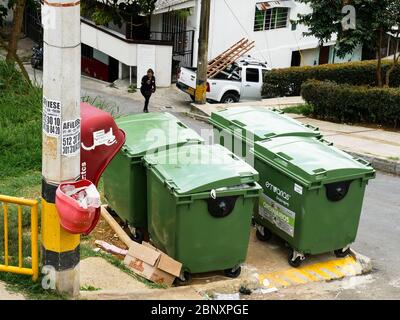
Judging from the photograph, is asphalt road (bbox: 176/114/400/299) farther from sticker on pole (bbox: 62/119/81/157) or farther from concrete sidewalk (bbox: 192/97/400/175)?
sticker on pole (bbox: 62/119/81/157)

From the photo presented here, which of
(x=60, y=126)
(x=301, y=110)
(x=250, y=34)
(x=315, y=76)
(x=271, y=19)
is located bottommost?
(x=301, y=110)

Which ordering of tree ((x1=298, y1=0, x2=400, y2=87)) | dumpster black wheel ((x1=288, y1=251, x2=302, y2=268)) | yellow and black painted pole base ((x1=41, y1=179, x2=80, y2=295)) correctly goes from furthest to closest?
1. tree ((x1=298, y1=0, x2=400, y2=87))
2. dumpster black wheel ((x1=288, y1=251, x2=302, y2=268))
3. yellow and black painted pole base ((x1=41, y1=179, x2=80, y2=295))

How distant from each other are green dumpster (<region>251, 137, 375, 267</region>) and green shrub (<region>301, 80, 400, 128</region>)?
332 inches

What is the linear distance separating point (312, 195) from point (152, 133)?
7.68 ft

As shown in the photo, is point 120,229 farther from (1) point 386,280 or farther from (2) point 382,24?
(2) point 382,24

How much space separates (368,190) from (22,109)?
264 inches

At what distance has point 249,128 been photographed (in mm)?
9258

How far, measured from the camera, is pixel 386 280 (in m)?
7.97

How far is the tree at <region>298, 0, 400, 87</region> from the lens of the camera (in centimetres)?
1717

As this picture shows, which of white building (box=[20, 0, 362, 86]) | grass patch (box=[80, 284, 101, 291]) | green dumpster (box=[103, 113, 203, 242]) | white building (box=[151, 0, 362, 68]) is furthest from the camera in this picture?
white building (box=[151, 0, 362, 68])

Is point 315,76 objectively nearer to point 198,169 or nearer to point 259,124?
point 259,124

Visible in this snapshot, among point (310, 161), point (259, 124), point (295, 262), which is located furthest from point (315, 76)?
point (295, 262)

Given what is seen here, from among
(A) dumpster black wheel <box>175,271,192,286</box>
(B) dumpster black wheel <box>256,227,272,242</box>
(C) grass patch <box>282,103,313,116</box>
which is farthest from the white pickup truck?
(A) dumpster black wheel <box>175,271,192,286</box>

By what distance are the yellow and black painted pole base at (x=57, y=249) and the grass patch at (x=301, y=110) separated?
43.4 ft
